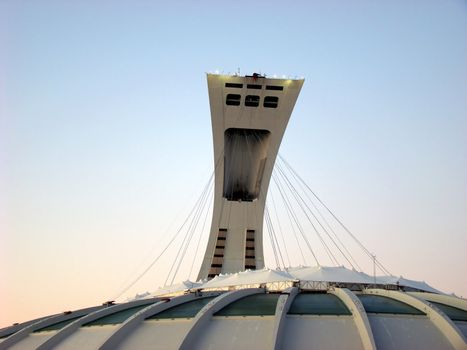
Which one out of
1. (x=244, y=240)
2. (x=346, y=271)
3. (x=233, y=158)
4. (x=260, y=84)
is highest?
(x=260, y=84)

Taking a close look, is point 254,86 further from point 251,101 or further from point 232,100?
point 232,100

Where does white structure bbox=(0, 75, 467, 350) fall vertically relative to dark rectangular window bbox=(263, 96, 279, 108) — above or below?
below

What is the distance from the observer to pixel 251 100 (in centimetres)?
4553

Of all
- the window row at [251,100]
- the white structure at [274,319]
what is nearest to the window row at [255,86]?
the window row at [251,100]

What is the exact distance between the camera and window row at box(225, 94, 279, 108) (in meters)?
45.2

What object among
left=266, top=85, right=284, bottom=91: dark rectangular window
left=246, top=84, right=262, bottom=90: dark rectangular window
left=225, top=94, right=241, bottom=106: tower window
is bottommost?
left=225, top=94, right=241, bottom=106: tower window

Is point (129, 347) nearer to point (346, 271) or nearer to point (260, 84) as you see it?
point (346, 271)

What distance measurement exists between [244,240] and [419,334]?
30.1m

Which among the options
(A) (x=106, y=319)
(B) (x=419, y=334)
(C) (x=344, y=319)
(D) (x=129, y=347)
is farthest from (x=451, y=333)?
(A) (x=106, y=319)

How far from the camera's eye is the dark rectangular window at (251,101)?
149 feet

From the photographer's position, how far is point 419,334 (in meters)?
18.0

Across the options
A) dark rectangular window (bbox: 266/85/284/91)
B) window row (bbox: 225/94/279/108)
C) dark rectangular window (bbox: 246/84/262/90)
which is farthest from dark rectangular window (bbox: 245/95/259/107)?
dark rectangular window (bbox: 266/85/284/91)

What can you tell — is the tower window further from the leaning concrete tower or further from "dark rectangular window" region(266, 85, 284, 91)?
"dark rectangular window" region(266, 85, 284, 91)

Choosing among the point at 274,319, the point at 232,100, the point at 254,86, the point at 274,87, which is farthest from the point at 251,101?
the point at 274,319
